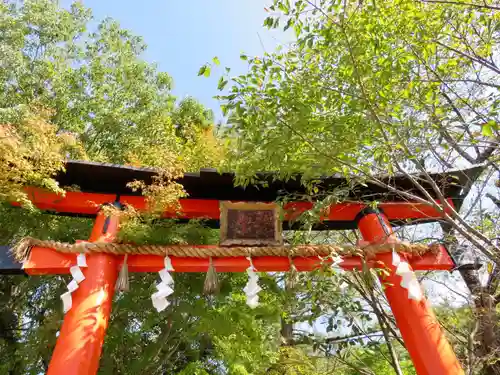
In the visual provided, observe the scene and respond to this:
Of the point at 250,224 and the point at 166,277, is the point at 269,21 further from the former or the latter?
the point at 166,277

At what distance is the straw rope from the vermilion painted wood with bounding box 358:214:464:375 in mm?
192

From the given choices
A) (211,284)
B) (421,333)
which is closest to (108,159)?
(211,284)

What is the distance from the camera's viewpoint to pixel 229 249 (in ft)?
10.8

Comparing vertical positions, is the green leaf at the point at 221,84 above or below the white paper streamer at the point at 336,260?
above

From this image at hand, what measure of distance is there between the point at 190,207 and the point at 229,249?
894 mm

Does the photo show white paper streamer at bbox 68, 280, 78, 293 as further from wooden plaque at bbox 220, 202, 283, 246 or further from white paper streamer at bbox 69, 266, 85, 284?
wooden plaque at bbox 220, 202, 283, 246

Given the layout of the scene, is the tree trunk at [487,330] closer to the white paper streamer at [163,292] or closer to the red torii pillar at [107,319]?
the red torii pillar at [107,319]

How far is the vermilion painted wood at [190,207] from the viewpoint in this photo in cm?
358

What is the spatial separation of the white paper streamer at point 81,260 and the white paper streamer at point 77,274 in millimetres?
37

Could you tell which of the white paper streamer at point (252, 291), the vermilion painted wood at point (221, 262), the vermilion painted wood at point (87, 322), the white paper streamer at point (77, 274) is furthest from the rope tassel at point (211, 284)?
the white paper streamer at point (77, 274)

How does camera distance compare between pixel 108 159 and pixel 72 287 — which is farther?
pixel 108 159

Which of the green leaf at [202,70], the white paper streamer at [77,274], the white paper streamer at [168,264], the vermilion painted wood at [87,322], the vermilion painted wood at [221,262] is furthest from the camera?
the white paper streamer at [168,264]

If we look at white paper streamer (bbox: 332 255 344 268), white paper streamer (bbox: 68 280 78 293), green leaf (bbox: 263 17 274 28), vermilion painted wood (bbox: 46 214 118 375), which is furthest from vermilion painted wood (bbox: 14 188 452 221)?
green leaf (bbox: 263 17 274 28)

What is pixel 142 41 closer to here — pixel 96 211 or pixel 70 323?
pixel 96 211
